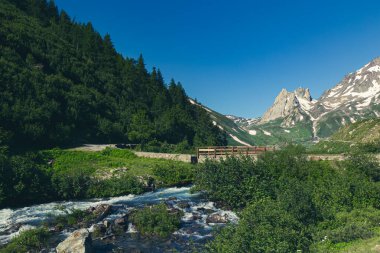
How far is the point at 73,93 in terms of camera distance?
6875 centimetres

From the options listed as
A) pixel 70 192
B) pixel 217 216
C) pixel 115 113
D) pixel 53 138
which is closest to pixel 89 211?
pixel 70 192

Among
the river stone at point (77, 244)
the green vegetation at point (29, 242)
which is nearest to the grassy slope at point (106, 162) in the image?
the green vegetation at point (29, 242)

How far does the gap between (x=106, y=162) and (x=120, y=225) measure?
22.0m

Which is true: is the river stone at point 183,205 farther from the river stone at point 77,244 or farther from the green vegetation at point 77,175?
the river stone at point 77,244

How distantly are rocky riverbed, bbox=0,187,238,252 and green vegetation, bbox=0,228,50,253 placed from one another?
67cm

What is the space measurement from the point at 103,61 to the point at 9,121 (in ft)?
205

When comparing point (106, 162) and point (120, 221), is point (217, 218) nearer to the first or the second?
point (120, 221)

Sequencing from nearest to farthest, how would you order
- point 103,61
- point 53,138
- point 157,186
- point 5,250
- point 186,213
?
point 5,250
point 186,213
point 157,186
point 53,138
point 103,61

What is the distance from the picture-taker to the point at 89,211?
26359mm

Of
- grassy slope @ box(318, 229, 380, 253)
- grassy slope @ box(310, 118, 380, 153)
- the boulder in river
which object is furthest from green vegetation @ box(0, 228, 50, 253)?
grassy slope @ box(310, 118, 380, 153)

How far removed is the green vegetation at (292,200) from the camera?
53.2 feet

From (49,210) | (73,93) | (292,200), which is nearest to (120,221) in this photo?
(49,210)

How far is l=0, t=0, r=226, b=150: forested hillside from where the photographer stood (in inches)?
1992

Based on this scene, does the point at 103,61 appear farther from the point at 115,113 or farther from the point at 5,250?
the point at 5,250
